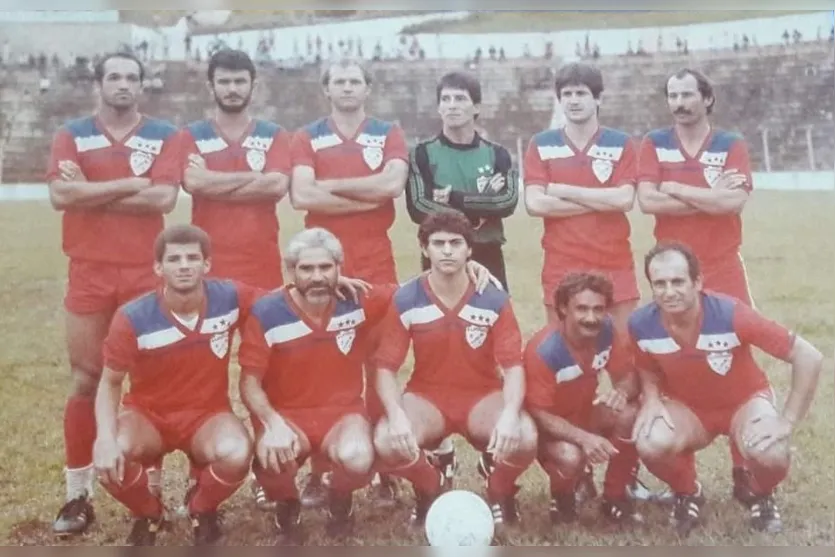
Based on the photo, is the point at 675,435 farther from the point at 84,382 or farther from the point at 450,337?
the point at 84,382

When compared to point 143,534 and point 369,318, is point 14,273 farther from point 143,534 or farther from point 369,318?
point 369,318

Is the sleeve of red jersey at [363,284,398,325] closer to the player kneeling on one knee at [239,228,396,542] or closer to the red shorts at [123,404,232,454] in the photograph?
the player kneeling on one knee at [239,228,396,542]

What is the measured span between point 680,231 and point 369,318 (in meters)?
0.84

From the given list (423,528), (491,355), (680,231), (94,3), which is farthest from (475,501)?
(94,3)

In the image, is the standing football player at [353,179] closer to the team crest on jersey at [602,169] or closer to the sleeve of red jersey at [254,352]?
the sleeve of red jersey at [254,352]

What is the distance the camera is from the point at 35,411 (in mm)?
2439

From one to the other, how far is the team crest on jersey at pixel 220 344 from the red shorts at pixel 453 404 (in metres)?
0.47

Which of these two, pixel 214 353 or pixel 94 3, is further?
pixel 94 3

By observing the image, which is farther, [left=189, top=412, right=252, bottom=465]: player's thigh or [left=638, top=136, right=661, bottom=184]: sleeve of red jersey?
[left=638, top=136, right=661, bottom=184]: sleeve of red jersey

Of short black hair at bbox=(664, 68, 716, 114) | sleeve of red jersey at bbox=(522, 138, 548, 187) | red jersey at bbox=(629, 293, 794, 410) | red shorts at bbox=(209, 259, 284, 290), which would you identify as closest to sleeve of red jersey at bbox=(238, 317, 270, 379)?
red shorts at bbox=(209, 259, 284, 290)

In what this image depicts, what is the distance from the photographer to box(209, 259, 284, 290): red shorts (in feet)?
7.86

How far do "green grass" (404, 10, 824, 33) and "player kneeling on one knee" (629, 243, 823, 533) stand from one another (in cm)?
64

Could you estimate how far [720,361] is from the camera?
2.42 meters

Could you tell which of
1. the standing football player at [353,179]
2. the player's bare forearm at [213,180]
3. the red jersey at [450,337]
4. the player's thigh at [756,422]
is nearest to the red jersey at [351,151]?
the standing football player at [353,179]
